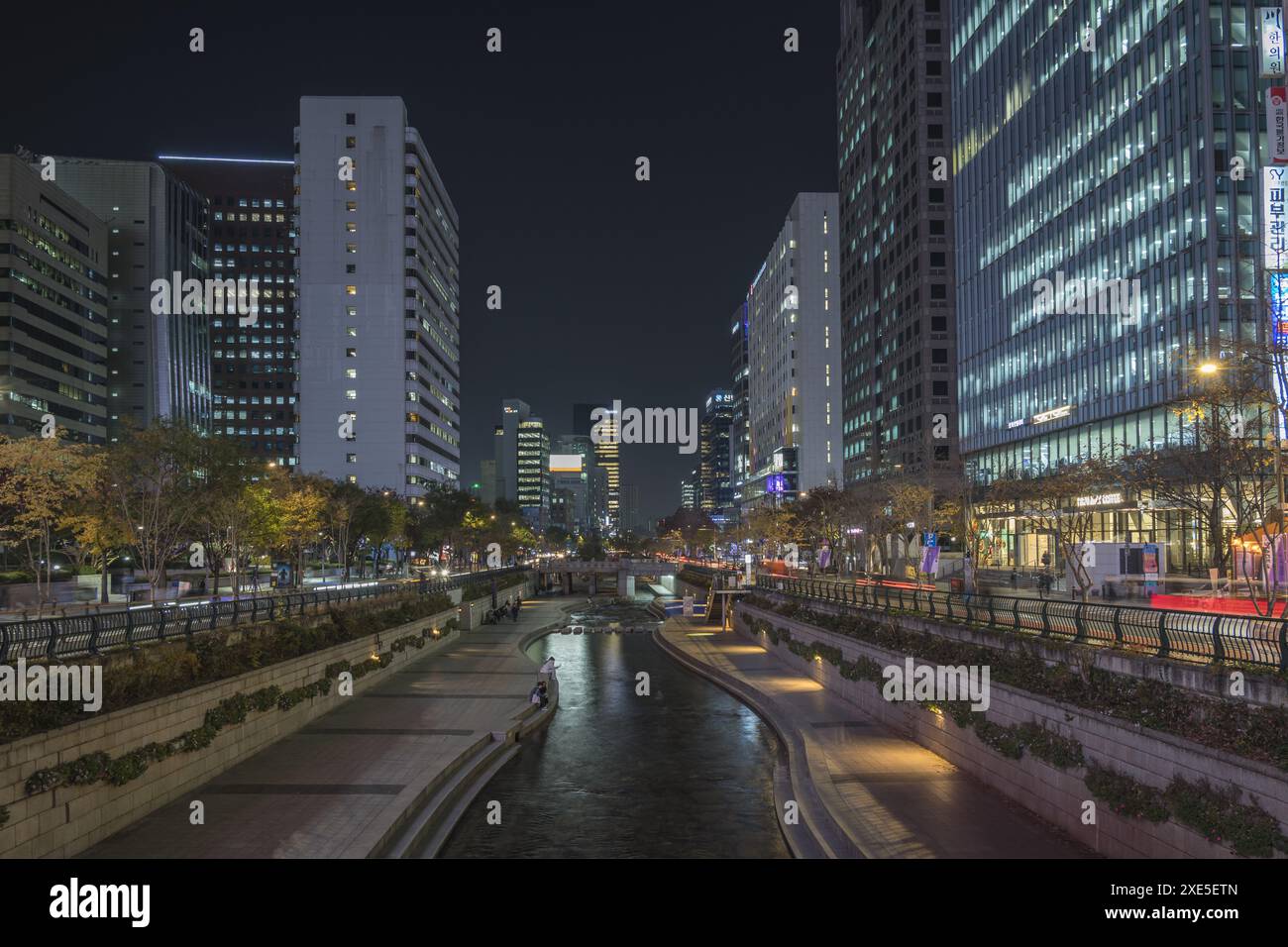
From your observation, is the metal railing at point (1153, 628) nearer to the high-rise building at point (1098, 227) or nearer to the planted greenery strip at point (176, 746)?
the high-rise building at point (1098, 227)

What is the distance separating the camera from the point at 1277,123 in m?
43.6

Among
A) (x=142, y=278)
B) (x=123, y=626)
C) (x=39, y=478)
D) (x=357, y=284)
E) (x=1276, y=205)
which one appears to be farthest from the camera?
(x=142, y=278)

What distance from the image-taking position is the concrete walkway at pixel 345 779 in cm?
1606

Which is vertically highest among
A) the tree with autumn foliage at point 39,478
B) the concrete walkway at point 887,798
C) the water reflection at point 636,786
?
the tree with autumn foliage at point 39,478

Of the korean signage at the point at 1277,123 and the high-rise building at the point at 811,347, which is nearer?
the korean signage at the point at 1277,123

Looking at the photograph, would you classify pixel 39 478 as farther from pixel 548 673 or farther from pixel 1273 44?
pixel 1273 44

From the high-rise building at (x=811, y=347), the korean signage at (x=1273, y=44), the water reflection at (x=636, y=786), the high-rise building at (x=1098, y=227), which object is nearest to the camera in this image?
the water reflection at (x=636, y=786)

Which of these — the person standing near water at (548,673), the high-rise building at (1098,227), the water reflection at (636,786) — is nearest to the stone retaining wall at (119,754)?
the water reflection at (636,786)

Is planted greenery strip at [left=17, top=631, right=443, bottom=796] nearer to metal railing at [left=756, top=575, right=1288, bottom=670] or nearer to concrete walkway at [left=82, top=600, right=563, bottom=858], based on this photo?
concrete walkway at [left=82, top=600, right=563, bottom=858]

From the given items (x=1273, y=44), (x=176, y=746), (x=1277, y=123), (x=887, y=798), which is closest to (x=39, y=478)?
(x=176, y=746)

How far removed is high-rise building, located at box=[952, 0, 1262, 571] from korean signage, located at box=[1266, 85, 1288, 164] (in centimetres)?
92

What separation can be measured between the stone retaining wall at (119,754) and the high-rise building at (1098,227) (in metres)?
34.1

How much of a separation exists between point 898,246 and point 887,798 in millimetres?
105347
